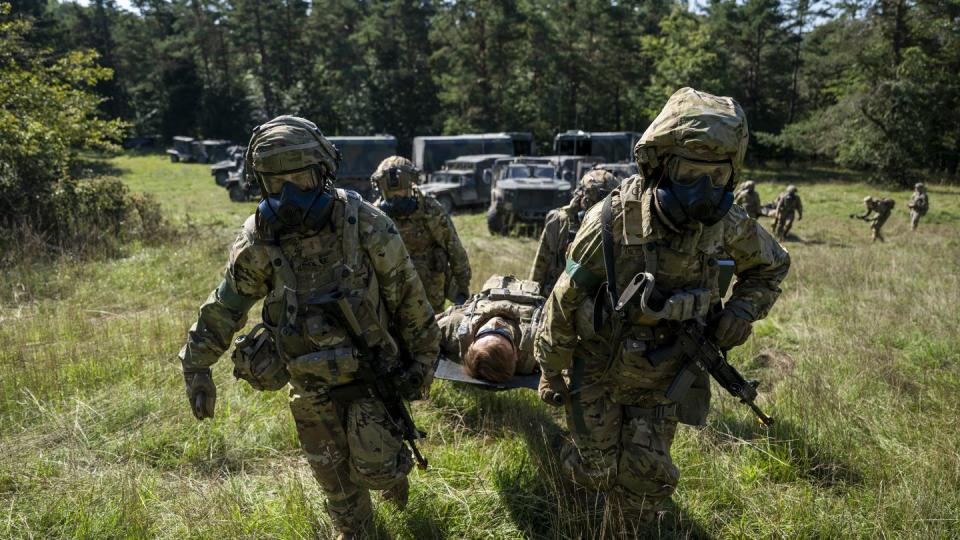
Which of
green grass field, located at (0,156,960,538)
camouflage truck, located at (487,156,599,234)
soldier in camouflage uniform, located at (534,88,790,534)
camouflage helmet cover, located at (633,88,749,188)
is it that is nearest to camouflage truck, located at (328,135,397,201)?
camouflage truck, located at (487,156,599,234)

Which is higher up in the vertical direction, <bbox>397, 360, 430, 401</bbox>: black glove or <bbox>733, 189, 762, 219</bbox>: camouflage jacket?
<bbox>733, 189, 762, 219</bbox>: camouflage jacket

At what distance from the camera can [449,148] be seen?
1897 cm

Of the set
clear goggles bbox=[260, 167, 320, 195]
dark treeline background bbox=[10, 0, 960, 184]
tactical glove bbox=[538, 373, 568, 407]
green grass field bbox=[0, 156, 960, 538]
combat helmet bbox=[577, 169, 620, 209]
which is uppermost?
dark treeline background bbox=[10, 0, 960, 184]

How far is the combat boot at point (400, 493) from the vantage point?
8.62 ft

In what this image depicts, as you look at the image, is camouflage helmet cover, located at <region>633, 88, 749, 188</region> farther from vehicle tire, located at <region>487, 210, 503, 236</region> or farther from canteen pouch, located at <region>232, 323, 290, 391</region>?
vehicle tire, located at <region>487, 210, 503, 236</region>

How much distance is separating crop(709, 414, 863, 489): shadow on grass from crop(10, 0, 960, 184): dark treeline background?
2327cm

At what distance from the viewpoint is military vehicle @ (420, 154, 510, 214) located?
15.2m

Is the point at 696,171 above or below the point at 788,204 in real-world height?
above

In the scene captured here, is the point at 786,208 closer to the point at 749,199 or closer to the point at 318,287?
the point at 749,199

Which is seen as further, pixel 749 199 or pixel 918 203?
pixel 918 203

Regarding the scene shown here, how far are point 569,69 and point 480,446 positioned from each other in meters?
29.6

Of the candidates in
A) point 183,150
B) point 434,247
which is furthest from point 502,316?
point 183,150

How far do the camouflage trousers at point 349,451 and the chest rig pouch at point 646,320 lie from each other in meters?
1.03

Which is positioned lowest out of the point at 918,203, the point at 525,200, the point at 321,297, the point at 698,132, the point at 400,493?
the point at 400,493
